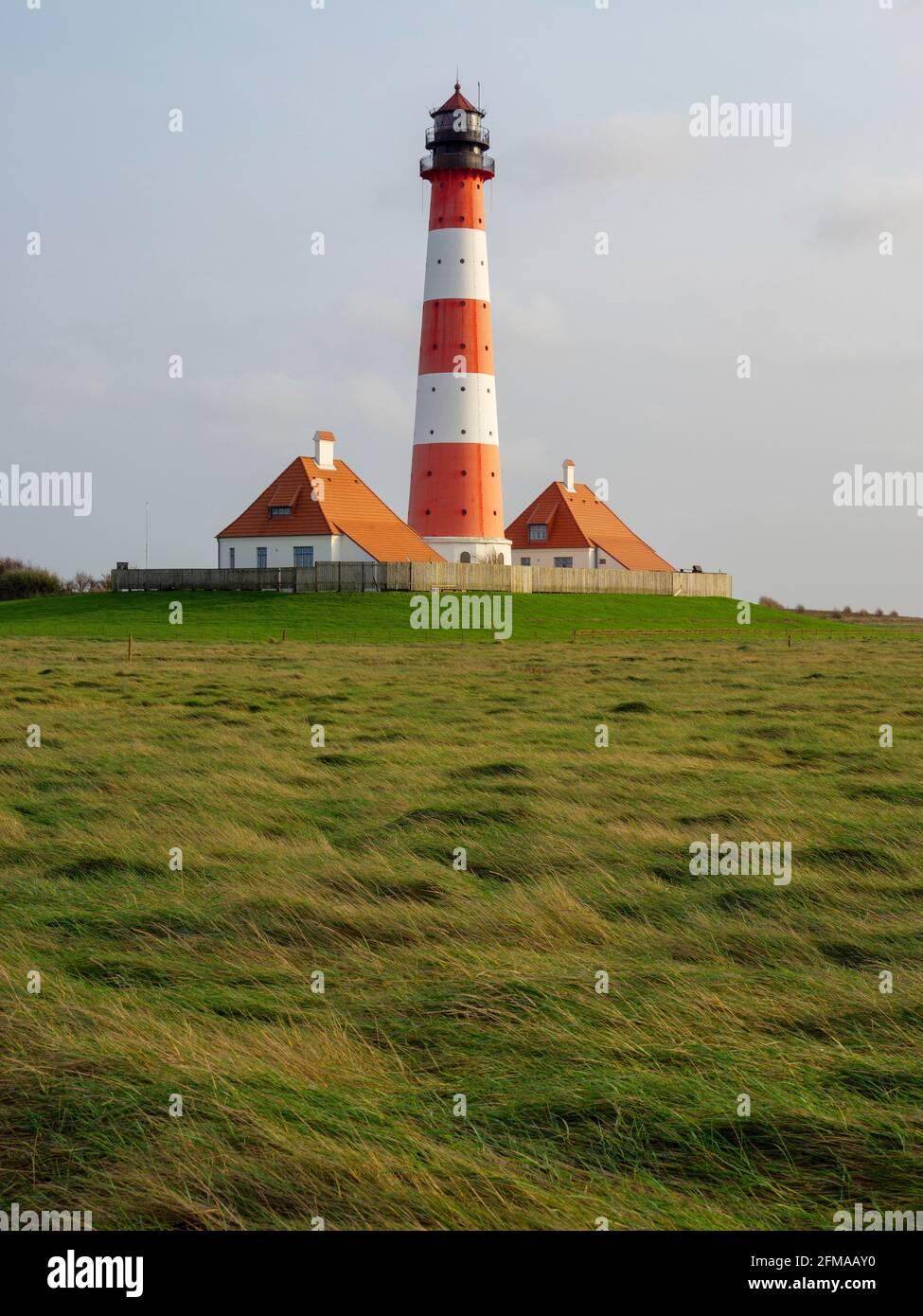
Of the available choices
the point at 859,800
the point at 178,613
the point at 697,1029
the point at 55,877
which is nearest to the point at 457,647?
the point at 178,613

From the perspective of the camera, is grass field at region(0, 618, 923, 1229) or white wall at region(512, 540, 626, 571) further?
white wall at region(512, 540, 626, 571)

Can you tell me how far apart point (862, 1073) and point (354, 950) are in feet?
9.82

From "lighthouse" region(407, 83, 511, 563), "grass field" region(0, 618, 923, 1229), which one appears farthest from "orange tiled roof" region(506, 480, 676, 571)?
"grass field" region(0, 618, 923, 1229)

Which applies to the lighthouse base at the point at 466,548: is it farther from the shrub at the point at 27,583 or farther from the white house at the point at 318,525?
the shrub at the point at 27,583

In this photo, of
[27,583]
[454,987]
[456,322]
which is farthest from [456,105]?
[454,987]

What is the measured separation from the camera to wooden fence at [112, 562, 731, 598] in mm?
57531

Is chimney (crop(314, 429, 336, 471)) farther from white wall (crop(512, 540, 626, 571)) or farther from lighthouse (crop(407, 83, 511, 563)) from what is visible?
white wall (crop(512, 540, 626, 571))

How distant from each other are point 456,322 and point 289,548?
14.1m

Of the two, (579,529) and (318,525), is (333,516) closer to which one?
(318,525)

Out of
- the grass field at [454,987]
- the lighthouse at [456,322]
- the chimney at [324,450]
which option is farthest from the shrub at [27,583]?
the grass field at [454,987]

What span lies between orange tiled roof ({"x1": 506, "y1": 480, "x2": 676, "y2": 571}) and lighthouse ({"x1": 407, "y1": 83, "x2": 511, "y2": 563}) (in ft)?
56.0

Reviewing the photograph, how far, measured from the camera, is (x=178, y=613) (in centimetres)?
5028

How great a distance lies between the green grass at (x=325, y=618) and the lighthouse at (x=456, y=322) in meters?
7.74

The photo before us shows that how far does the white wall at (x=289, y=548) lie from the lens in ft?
200
